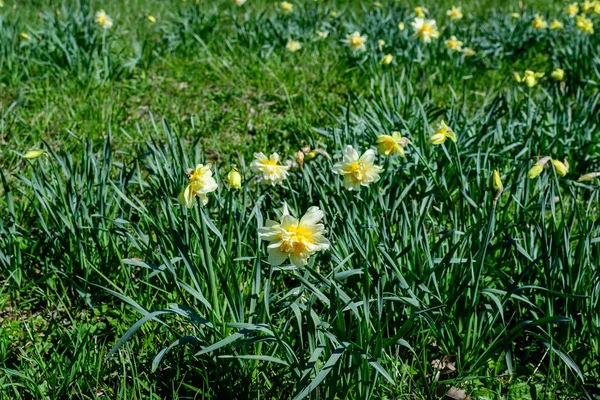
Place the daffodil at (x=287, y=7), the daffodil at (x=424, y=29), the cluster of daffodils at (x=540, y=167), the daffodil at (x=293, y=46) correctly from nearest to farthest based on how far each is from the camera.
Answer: the cluster of daffodils at (x=540, y=167) → the daffodil at (x=424, y=29) → the daffodil at (x=293, y=46) → the daffodil at (x=287, y=7)

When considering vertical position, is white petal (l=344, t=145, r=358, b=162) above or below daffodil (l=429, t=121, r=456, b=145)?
above

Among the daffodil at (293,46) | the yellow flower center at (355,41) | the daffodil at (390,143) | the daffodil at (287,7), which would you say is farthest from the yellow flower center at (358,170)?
the daffodil at (287,7)

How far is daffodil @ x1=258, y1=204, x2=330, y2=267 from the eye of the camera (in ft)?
5.90

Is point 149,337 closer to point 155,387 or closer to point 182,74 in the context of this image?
point 155,387

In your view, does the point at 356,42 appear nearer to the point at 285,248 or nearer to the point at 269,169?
the point at 269,169

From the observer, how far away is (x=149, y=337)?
2145 millimetres

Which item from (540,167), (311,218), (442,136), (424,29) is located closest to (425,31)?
(424,29)

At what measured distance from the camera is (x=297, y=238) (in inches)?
70.7

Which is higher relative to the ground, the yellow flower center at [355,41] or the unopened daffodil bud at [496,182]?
the unopened daffodil bud at [496,182]

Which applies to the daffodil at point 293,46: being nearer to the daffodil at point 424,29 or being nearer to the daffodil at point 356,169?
the daffodil at point 424,29

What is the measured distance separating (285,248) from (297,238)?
0.05 m

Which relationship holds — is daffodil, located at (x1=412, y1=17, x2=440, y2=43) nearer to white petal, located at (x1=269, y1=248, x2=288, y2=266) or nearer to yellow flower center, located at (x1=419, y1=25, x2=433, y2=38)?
yellow flower center, located at (x1=419, y1=25, x2=433, y2=38)

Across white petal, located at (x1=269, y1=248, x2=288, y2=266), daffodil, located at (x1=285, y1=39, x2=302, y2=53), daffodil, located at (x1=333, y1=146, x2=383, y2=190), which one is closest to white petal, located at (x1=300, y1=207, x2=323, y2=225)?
white petal, located at (x1=269, y1=248, x2=288, y2=266)

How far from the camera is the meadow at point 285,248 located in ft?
6.37
